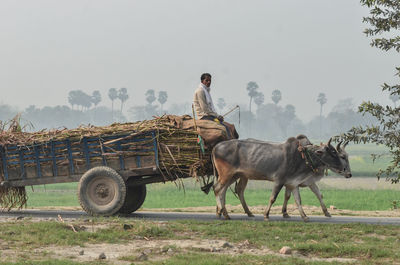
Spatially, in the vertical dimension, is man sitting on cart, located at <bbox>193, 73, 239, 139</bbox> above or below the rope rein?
above

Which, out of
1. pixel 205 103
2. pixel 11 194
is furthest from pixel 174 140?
pixel 11 194

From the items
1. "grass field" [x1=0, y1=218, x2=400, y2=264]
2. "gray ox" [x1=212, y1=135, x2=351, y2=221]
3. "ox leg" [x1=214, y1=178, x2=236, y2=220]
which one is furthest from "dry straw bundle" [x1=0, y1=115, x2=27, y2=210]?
"gray ox" [x1=212, y1=135, x2=351, y2=221]

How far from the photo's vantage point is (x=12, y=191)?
15.1 meters

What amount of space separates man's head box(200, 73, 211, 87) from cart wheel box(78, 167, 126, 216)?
9.73ft

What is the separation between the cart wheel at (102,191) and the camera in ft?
44.1

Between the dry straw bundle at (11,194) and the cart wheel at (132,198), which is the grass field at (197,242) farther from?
the dry straw bundle at (11,194)

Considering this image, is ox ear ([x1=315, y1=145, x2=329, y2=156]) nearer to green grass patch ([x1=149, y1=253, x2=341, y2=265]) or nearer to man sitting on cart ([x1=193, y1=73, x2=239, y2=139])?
man sitting on cart ([x1=193, y1=73, x2=239, y2=139])

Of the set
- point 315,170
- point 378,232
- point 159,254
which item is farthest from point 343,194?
point 159,254

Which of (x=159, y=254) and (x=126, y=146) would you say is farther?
(x=126, y=146)

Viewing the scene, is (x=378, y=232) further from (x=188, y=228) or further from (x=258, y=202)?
(x=258, y=202)

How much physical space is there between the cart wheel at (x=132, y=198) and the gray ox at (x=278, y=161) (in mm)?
2982

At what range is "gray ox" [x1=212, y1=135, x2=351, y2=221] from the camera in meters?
12.6

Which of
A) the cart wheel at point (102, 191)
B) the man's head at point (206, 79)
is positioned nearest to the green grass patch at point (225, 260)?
the cart wheel at point (102, 191)

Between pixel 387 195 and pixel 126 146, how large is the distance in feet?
55.1
